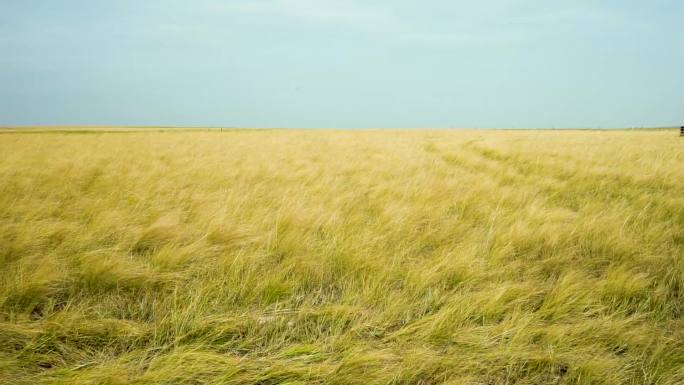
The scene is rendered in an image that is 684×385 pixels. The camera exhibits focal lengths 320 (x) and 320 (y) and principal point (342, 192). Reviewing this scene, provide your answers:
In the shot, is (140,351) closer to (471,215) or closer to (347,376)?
(347,376)

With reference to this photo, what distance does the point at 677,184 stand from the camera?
5031mm

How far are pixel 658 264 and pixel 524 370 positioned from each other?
5.33 feet

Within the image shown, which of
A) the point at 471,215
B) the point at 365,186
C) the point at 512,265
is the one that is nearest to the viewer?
the point at 512,265

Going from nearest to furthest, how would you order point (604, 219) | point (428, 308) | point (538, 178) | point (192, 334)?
point (192, 334) < point (428, 308) < point (604, 219) < point (538, 178)

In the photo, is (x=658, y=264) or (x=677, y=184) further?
(x=677, y=184)

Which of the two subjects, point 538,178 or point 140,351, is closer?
point 140,351

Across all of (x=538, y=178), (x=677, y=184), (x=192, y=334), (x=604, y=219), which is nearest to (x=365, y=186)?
(x=604, y=219)

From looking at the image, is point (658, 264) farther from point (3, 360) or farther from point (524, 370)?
point (3, 360)

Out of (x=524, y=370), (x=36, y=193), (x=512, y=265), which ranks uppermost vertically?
(x=36, y=193)

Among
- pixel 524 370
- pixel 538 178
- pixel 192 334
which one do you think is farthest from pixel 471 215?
pixel 538 178

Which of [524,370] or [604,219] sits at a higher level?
[604,219]

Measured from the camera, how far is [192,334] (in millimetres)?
1418

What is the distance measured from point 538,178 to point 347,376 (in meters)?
5.83

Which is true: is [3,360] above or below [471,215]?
below
